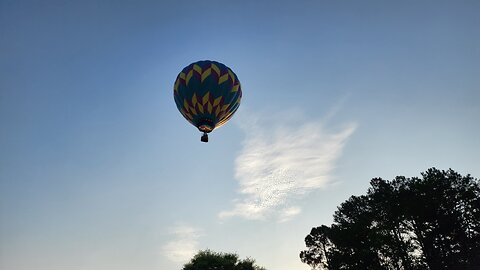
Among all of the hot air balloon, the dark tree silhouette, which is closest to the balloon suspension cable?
the hot air balloon

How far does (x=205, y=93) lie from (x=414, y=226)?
102 ft

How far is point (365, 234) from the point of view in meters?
40.6

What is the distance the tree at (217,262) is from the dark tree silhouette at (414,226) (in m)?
13.9

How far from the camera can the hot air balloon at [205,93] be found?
24328 millimetres

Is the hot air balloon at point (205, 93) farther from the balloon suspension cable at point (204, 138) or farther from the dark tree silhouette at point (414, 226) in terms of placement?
the dark tree silhouette at point (414, 226)

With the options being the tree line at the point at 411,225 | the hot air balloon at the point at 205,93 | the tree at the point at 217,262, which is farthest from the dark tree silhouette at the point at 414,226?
the hot air balloon at the point at 205,93

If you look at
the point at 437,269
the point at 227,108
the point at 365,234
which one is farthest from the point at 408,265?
the point at 227,108

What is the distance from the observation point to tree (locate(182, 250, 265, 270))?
156ft

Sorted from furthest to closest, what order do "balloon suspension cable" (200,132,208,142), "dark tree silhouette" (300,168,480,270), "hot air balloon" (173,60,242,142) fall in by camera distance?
"dark tree silhouette" (300,168,480,270)
"hot air balloon" (173,60,242,142)
"balloon suspension cable" (200,132,208,142)

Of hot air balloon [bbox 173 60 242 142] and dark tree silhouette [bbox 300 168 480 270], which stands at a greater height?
hot air balloon [bbox 173 60 242 142]

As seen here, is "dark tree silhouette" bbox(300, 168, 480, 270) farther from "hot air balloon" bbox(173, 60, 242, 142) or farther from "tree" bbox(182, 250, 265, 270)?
"hot air balloon" bbox(173, 60, 242, 142)

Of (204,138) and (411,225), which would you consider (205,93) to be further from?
(411,225)

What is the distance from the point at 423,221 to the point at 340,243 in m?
11.1

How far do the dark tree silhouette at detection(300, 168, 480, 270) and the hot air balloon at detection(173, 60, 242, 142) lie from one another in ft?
87.6
